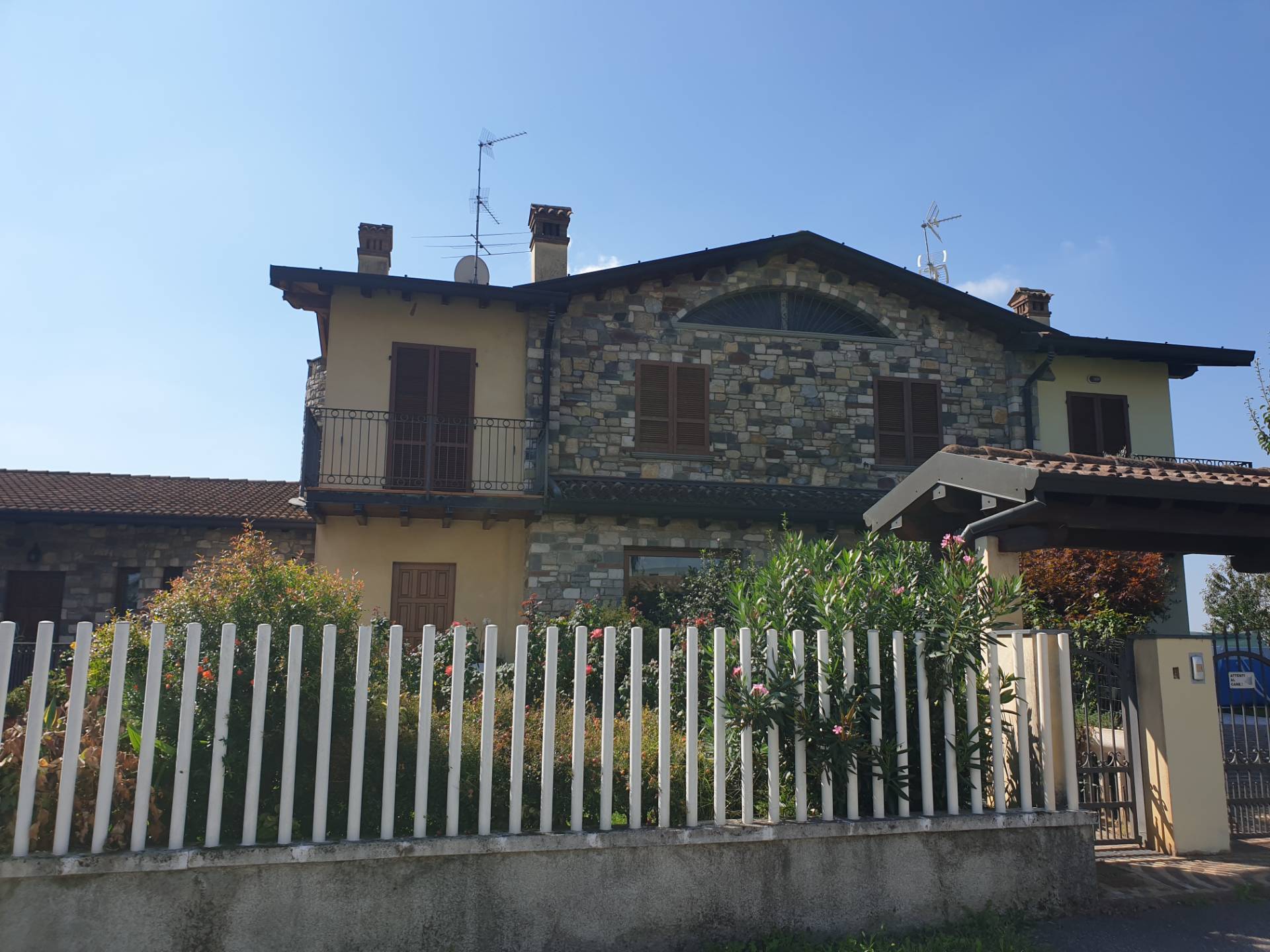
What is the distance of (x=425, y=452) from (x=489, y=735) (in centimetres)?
932

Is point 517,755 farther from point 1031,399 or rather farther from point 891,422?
point 1031,399

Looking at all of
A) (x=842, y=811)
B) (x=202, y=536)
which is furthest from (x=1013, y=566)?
(x=202, y=536)

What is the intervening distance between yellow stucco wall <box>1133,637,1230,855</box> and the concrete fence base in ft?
3.69

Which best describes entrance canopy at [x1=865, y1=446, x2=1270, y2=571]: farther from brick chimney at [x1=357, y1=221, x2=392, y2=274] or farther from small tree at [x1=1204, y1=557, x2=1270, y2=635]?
small tree at [x1=1204, y1=557, x2=1270, y2=635]

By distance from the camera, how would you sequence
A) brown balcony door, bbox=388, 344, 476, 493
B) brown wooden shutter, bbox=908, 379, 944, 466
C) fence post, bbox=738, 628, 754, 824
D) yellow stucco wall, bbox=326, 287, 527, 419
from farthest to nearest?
brown wooden shutter, bbox=908, 379, 944, 466 < yellow stucco wall, bbox=326, 287, 527, 419 < brown balcony door, bbox=388, 344, 476, 493 < fence post, bbox=738, 628, 754, 824

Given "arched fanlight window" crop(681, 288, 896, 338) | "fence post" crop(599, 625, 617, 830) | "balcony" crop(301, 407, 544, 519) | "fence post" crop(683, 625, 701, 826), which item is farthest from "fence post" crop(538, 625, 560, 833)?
"arched fanlight window" crop(681, 288, 896, 338)

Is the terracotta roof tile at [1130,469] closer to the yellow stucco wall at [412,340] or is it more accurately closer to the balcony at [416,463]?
the balcony at [416,463]

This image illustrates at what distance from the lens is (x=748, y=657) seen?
4.91 meters

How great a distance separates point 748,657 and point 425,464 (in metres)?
9.09

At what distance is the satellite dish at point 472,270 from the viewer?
1588 centimetres

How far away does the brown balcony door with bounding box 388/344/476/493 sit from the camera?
43.2 ft

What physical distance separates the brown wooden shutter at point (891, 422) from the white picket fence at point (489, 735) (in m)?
9.42

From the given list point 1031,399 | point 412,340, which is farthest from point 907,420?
point 412,340

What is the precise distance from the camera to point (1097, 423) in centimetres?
1532
